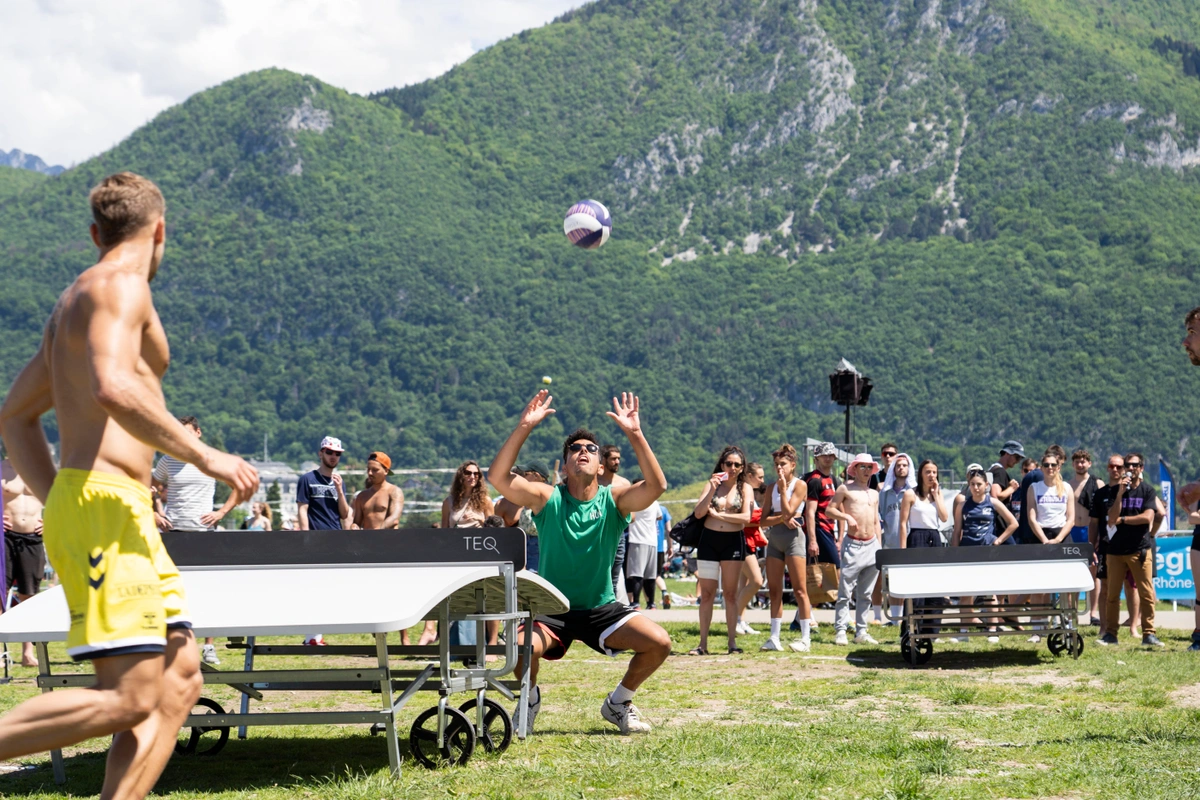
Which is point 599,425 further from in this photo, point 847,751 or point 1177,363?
point 847,751

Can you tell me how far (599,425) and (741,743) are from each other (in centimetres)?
16208

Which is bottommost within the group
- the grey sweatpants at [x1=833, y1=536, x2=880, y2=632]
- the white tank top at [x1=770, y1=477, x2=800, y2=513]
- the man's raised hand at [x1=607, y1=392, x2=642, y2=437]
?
the grey sweatpants at [x1=833, y1=536, x2=880, y2=632]

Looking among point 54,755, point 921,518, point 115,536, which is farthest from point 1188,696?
point 115,536

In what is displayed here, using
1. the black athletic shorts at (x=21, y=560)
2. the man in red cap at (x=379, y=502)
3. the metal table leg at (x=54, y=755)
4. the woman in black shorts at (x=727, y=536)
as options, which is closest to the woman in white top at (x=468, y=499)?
the man in red cap at (x=379, y=502)

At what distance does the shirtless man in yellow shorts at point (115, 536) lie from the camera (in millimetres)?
4156

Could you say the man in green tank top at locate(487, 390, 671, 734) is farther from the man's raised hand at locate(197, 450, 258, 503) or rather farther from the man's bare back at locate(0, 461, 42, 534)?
the man's bare back at locate(0, 461, 42, 534)

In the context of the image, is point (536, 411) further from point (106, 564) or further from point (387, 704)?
point (106, 564)

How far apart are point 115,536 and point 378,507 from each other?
884 centimetres

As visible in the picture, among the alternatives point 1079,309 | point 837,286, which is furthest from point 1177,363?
Answer: point 837,286

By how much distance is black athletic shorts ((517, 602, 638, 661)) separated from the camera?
751 cm

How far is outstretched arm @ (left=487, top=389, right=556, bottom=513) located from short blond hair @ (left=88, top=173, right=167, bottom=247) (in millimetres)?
2641

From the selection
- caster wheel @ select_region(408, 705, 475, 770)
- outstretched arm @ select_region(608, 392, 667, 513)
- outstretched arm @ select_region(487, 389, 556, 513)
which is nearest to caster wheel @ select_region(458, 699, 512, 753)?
caster wheel @ select_region(408, 705, 475, 770)

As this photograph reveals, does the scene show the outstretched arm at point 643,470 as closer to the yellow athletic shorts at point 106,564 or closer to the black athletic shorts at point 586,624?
the black athletic shorts at point 586,624

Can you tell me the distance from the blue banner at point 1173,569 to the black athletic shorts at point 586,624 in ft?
43.4
